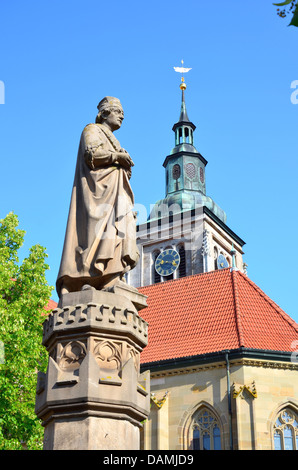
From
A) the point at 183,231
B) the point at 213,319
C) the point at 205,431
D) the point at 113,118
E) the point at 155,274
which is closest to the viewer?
the point at 113,118

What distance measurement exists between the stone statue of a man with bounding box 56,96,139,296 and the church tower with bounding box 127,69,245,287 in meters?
45.3

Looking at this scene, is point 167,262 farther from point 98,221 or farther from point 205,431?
point 98,221

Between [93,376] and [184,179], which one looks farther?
[184,179]

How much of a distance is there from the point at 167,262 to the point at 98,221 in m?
49.5

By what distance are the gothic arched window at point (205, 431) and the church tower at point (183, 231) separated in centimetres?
2851

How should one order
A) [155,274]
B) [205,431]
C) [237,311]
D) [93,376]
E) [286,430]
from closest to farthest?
[93,376] → [286,430] → [205,431] → [237,311] → [155,274]

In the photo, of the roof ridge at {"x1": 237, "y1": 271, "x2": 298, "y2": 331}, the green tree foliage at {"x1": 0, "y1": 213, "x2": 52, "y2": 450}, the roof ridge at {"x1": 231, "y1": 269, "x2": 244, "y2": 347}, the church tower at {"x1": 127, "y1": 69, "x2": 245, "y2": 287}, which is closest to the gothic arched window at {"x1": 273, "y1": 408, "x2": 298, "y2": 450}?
the roof ridge at {"x1": 231, "y1": 269, "x2": 244, "y2": 347}

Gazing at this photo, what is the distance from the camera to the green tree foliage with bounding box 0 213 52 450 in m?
14.7

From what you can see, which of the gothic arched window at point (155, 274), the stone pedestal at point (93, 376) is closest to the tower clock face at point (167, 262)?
the gothic arched window at point (155, 274)

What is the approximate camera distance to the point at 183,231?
5606cm

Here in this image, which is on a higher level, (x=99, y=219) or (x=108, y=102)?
(x=108, y=102)

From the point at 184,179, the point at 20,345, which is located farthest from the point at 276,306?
the point at 184,179

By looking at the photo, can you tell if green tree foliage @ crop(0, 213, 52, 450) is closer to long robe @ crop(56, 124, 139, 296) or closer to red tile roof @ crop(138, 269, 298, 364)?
red tile roof @ crop(138, 269, 298, 364)

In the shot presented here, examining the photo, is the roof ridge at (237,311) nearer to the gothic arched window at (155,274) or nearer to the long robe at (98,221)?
the long robe at (98,221)
